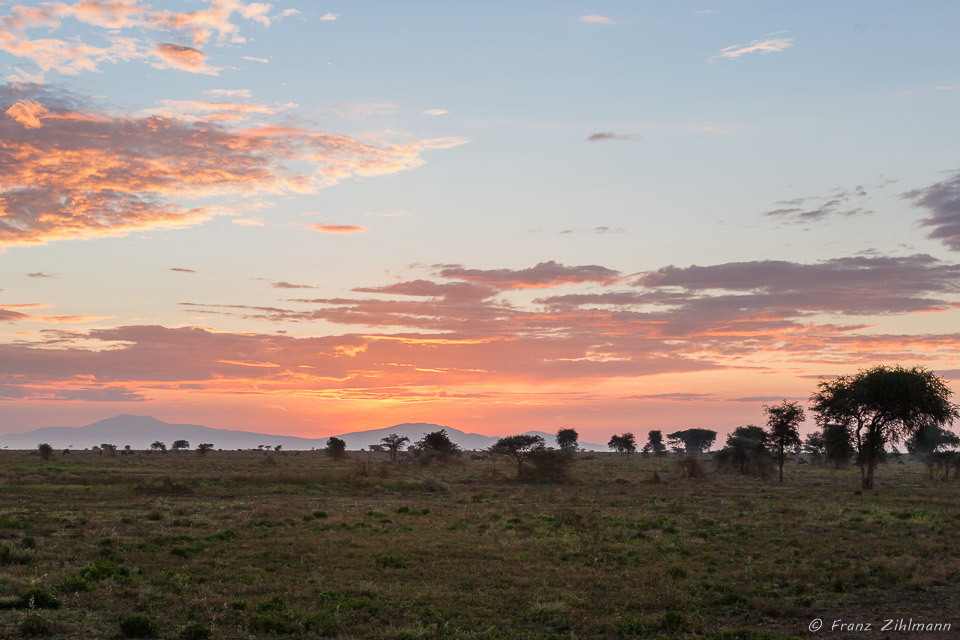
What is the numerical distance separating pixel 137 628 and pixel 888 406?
62825 millimetres

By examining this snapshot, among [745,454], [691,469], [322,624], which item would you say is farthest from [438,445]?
[322,624]

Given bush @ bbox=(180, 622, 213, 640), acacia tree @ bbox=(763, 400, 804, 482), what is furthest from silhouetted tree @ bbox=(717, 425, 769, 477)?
bush @ bbox=(180, 622, 213, 640)

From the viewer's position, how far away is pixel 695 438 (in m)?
166

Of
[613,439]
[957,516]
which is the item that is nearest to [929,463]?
[957,516]

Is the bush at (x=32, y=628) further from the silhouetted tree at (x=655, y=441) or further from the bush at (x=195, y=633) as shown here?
the silhouetted tree at (x=655, y=441)

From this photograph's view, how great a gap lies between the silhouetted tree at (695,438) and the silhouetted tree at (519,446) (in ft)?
347

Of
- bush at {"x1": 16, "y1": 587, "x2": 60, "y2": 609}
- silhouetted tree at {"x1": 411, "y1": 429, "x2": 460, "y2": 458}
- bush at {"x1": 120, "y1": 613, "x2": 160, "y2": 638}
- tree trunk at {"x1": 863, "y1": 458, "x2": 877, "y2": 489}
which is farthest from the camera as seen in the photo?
silhouetted tree at {"x1": 411, "y1": 429, "x2": 460, "y2": 458}

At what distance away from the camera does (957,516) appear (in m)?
34.2

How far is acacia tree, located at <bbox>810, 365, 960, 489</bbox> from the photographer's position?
58.7 metres

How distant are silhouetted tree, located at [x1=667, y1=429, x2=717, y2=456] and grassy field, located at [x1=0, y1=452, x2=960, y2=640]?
413 feet

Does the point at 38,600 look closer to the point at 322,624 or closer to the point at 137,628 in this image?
the point at 137,628

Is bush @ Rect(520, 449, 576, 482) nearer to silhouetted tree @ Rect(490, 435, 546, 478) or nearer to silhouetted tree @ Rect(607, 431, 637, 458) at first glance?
silhouetted tree @ Rect(490, 435, 546, 478)

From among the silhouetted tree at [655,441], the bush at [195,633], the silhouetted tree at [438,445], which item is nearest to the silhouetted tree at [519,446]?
the silhouetted tree at [438,445]

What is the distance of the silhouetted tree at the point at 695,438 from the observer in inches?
6457
